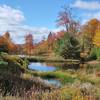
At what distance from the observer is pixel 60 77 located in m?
31.5

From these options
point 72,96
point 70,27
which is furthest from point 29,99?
point 70,27

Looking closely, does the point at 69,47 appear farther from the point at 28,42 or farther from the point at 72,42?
the point at 28,42

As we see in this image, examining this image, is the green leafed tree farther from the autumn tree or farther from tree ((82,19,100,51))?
the autumn tree

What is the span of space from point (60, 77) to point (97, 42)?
121 ft

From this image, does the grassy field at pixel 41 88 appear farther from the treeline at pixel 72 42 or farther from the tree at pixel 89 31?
the tree at pixel 89 31

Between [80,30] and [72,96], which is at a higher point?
[80,30]

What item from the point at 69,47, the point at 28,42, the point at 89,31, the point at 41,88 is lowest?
the point at 41,88

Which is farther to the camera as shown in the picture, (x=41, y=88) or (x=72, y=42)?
(x=72, y=42)

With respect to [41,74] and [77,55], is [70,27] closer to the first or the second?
[77,55]

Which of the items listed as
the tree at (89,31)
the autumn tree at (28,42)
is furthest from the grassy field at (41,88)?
the autumn tree at (28,42)

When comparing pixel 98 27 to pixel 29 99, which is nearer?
pixel 29 99

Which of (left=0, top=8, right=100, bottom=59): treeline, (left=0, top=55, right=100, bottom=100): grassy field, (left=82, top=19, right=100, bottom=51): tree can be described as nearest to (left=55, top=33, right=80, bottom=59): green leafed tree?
(left=0, top=8, right=100, bottom=59): treeline

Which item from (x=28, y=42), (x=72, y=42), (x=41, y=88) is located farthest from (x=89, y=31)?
(x=41, y=88)

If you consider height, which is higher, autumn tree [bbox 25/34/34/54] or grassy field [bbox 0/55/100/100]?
autumn tree [bbox 25/34/34/54]
